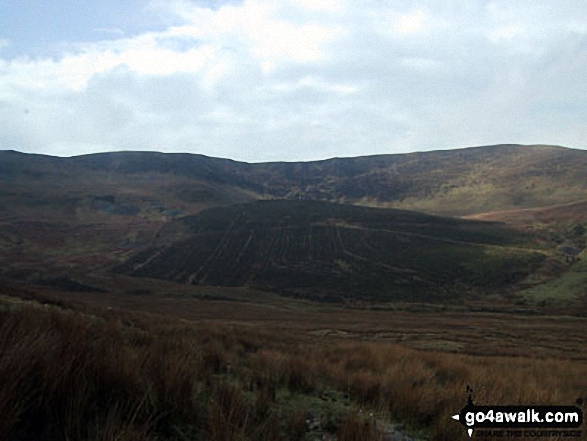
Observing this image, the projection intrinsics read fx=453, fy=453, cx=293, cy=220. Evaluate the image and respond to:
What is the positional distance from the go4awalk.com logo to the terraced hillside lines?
57282 millimetres

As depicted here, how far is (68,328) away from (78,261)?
84.4 meters

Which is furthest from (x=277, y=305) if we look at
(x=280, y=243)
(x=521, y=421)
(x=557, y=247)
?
(x=557, y=247)

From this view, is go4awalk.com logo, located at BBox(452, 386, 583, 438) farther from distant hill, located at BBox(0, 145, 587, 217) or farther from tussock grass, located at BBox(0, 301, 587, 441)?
distant hill, located at BBox(0, 145, 587, 217)

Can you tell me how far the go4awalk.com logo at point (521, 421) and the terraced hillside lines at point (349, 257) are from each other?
5728 centimetres

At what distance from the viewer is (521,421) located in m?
4.64

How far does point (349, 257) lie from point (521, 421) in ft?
252

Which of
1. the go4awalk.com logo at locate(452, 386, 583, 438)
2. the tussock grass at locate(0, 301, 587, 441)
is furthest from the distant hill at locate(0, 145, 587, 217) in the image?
the go4awalk.com logo at locate(452, 386, 583, 438)

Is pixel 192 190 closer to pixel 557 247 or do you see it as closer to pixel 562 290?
pixel 557 247

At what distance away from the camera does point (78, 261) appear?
81500 mm

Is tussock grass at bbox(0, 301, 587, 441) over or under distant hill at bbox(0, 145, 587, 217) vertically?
under

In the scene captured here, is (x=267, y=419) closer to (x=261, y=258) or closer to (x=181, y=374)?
(x=181, y=374)

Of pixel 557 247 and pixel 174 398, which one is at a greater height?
pixel 174 398

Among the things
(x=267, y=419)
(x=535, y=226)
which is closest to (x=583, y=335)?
(x=267, y=419)

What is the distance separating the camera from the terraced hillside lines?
6788 cm
